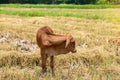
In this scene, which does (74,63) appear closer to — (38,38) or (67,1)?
(38,38)

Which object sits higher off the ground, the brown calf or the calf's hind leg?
the brown calf

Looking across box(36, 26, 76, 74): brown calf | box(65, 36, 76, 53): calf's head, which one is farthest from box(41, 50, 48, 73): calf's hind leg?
box(65, 36, 76, 53): calf's head

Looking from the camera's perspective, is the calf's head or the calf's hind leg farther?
the calf's hind leg

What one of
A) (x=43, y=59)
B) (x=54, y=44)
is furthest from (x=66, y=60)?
(x=54, y=44)

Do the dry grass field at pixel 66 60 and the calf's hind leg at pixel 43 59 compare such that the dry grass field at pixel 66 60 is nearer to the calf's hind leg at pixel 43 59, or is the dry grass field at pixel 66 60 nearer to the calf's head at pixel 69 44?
the calf's hind leg at pixel 43 59

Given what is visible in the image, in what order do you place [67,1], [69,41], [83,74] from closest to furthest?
[69,41] < [83,74] < [67,1]

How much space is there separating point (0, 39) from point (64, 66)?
2392 mm

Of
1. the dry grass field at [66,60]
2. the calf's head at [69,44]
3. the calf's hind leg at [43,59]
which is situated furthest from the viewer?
the dry grass field at [66,60]

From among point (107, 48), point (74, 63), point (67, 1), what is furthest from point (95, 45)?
point (67, 1)

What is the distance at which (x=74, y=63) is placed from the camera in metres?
7.38

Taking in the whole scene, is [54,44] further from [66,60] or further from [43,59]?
[66,60]

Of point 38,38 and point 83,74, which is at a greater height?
point 38,38

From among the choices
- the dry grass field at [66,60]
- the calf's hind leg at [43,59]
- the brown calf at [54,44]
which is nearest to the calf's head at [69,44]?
the brown calf at [54,44]

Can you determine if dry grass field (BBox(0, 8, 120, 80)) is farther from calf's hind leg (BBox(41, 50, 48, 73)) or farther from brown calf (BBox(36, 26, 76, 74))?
brown calf (BBox(36, 26, 76, 74))
